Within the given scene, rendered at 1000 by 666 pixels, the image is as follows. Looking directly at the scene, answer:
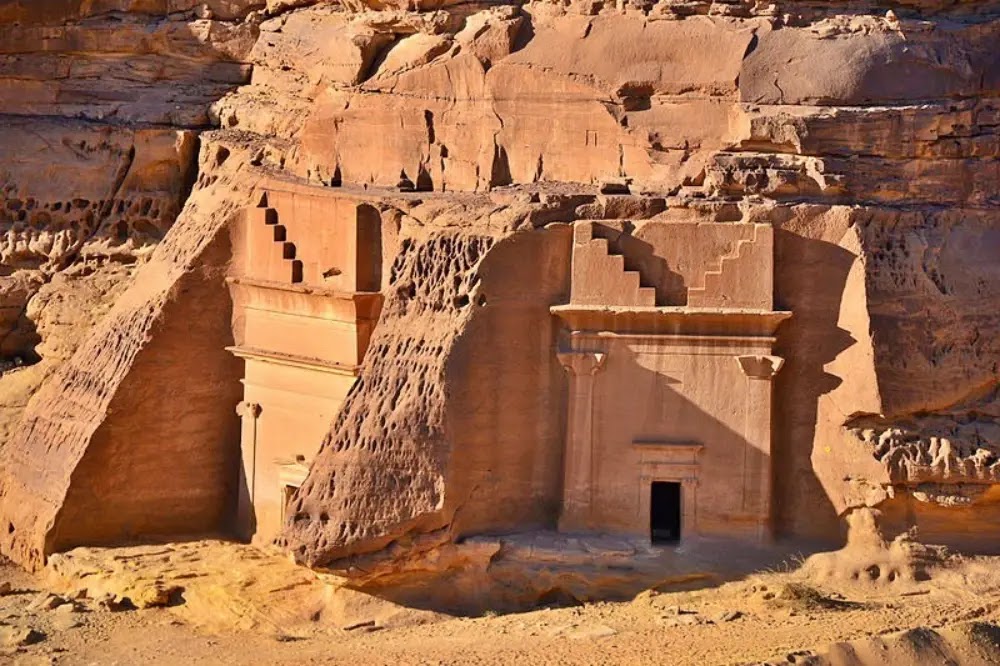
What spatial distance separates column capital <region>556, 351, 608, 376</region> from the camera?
83.8 ft

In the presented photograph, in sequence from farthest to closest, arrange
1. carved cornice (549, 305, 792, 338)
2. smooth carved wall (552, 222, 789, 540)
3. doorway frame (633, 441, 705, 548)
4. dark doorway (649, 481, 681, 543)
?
dark doorway (649, 481, 681, 543) → doorway frame (633, 441, 705, 548) → smooth carved wall (552, 222, 789, 540) → carved cornice (549, 305, 792, 338)

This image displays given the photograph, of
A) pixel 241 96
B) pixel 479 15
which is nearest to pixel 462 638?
pixel 479 15

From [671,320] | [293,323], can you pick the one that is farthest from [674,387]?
[293,323]

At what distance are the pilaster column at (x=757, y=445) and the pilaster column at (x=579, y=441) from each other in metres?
1.69

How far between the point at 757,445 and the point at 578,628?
2970mm

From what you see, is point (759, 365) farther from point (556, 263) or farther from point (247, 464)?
point (247, 464)

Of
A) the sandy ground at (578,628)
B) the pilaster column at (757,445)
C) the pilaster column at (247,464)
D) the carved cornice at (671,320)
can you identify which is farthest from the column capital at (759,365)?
the pilaster column at (247,464)

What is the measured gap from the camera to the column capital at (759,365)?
83.1 ft

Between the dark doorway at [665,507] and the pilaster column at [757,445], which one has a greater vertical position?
the pilaster column at [757,445]

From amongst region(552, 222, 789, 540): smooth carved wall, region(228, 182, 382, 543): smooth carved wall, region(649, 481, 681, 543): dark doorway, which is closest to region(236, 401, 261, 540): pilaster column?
region(228, 182, 382, 543): smooth carved wall

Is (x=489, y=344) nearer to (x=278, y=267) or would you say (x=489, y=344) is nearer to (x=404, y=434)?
(x=404, y=434)

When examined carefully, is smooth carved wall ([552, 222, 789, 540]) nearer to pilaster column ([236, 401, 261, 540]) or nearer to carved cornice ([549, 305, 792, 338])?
carved cornice ([549, 305, 792, 338])

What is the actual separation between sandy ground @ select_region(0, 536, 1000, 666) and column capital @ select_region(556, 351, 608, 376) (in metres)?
2.56

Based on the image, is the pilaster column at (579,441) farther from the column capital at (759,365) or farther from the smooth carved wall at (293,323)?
the smooth carved wall at (293,323)
